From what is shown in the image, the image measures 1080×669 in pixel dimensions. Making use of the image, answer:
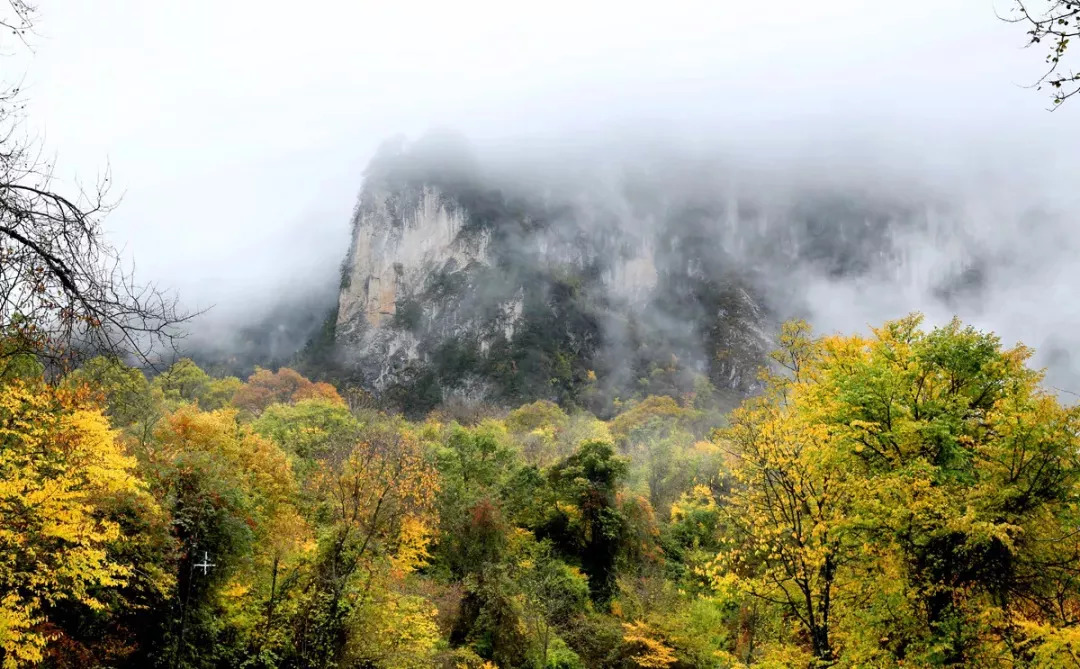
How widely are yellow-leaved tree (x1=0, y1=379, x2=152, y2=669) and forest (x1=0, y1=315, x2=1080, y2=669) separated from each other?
0.25 feet

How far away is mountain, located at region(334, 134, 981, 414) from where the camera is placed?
370 ft

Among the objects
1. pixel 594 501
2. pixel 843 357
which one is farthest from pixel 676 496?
pixel 843 357

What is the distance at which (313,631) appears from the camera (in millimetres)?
18141

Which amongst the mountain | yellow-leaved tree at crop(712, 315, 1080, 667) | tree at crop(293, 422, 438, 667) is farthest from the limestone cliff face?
yellow-leaved tree at crop(712, 315, 1080, 667)

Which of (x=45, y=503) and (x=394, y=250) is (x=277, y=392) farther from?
(x=394, y=250)

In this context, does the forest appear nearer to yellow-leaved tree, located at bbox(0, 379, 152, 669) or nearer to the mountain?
yellow-leaved tree, located at bbox(0, 379, 152, 669)

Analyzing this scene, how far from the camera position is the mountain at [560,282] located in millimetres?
112688

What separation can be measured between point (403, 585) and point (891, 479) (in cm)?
1733

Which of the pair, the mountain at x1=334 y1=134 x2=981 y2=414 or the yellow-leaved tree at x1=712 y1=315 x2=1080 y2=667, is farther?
the mountain at x1=334 y1=134 x2=981 y2=414

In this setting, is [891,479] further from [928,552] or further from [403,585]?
[403,585]

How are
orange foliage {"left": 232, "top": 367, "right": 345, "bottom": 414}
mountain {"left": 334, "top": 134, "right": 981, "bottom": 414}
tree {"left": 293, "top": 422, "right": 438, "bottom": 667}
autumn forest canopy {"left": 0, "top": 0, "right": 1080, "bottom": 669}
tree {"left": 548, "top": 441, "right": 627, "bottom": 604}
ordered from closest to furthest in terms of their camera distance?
autumn forest canopy {"left": 0, "top": 0, "right": 1080, "bottom": 669}, tree {"left": 293, "top": 422, "right": 438, "bottom": 667}, tree {"left": 548, "top": 441, "right": 627, "bottom": 604}, orange foliage {"left": 232, "top": 367, "right": 345, "bottom": 414}, mountain {"left": 334, "top": 134, "right": 981, "bottom": 414}

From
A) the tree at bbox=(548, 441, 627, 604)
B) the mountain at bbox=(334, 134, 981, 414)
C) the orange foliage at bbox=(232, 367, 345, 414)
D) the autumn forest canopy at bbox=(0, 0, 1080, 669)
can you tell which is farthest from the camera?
the mountain at bbox=(334, 134, 981, 414)

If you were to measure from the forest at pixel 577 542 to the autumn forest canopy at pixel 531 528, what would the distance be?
85 millimetres

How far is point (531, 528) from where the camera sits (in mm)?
33906
